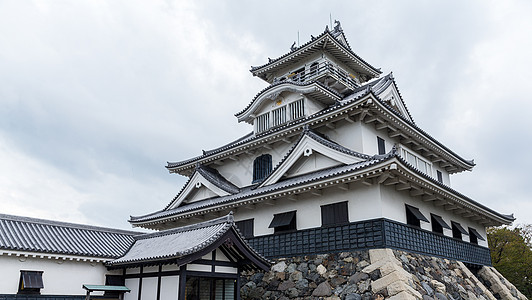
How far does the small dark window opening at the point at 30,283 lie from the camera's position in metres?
12.6

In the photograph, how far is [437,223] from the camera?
17.1 meters

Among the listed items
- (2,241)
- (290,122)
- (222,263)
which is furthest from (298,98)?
(2,241)

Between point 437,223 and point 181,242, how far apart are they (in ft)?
36.5

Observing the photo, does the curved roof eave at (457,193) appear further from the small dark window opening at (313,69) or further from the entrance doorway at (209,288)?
the small dark window opening at (313,69)

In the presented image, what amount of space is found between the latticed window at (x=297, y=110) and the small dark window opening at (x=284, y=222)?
20.2 ft

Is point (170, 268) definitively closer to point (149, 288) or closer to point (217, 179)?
point (149, 288)

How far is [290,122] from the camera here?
20.7 m

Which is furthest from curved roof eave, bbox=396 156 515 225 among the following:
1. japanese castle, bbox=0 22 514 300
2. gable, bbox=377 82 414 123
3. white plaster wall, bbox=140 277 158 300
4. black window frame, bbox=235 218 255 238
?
white plaster wall, bbox=140 277 158 300

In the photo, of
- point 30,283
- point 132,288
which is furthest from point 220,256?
point 30,283

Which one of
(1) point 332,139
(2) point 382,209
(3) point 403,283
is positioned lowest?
(3) point 403,283

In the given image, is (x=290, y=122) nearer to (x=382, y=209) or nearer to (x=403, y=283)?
(x=382, y=209)

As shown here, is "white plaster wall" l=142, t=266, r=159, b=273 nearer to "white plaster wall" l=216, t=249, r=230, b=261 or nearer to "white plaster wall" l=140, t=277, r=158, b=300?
"white plaster wall" l=140, t=277, r=158, b=300

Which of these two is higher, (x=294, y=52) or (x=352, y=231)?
(x=294, y=52)

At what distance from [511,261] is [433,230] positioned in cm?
2101
